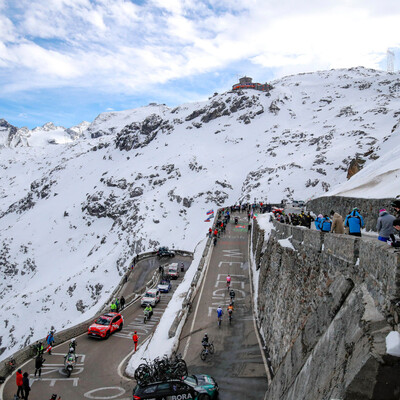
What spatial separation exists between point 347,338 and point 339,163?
67.1m

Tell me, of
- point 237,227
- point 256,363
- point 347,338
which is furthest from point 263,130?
point 347,338

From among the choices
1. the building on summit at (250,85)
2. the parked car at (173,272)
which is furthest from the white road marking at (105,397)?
the building on summit at (250,85)

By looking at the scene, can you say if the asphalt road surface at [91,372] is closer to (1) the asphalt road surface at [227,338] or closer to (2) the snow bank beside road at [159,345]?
(2) the snow bank beside road at [159,345]

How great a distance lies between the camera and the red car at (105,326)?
20922 mm

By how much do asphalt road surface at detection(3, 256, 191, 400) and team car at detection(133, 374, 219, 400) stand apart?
3.35m

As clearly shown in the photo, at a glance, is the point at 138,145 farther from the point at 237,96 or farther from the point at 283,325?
the point at 283,325

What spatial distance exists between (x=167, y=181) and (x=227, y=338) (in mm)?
71735

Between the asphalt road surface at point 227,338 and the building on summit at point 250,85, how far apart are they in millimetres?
118259

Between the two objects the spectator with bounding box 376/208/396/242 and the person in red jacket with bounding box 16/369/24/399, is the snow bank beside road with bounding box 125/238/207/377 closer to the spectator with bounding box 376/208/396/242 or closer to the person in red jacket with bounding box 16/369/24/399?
the person in red jacket with bounding box 16/369/24/399

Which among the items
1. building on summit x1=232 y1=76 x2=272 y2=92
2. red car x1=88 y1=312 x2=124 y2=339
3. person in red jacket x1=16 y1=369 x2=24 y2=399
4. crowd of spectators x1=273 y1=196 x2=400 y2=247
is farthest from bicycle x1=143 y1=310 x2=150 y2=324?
building on summit x1=232 y1=76 x2=272 y2=92

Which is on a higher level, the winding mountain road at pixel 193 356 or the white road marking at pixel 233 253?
the white road marking at pixel 233 253

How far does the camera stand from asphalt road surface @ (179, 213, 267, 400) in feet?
43.2

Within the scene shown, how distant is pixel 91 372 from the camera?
16.3 m

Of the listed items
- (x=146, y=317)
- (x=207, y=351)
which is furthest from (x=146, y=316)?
(x=207, y=351)
